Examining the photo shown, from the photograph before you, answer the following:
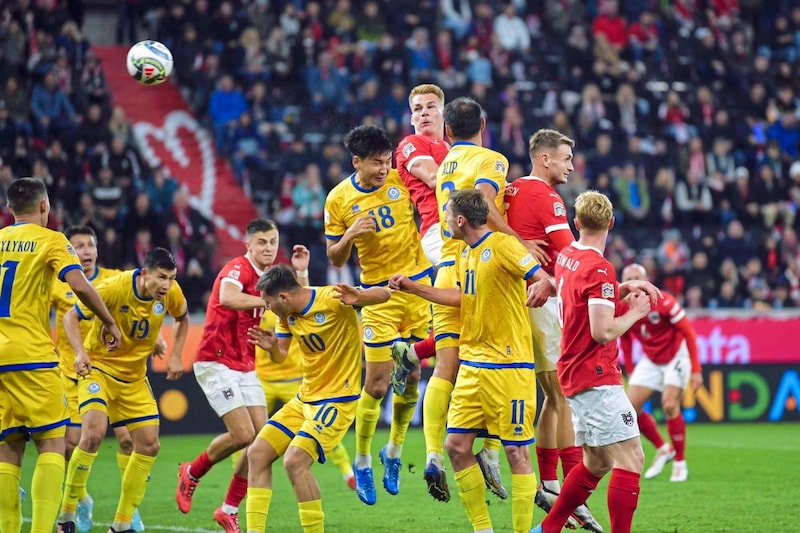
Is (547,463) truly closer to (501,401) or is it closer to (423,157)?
(501,401)

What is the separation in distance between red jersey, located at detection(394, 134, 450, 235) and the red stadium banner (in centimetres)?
1074

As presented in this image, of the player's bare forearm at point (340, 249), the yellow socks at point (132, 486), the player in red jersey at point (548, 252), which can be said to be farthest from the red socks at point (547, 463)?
the yellow socks at point (132, 486)

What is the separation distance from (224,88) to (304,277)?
1263cm

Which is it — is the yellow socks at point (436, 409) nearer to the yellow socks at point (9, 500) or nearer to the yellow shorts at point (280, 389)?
the yellow socks at point (9, 500)

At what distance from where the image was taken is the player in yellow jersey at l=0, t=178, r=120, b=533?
8.42m

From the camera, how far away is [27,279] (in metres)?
8.58

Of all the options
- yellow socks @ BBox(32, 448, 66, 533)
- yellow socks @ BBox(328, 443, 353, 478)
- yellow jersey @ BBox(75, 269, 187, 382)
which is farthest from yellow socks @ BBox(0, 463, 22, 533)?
yellow socks @ BBox(328, 443, 353, 478)

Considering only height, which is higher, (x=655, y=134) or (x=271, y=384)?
(x=655, y=134)

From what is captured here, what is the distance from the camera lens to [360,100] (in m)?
23.0

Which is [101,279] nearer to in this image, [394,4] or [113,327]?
[113,327]

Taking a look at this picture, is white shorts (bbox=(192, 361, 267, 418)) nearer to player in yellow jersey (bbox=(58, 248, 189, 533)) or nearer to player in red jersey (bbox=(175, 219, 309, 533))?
player in red jersey (bbox=(175, 219, 309, 533))

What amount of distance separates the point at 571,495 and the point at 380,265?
2.88 metres

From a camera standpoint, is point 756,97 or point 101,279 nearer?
point 101,279

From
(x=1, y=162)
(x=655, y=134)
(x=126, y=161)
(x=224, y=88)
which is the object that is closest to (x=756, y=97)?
(x=655, y=134)
